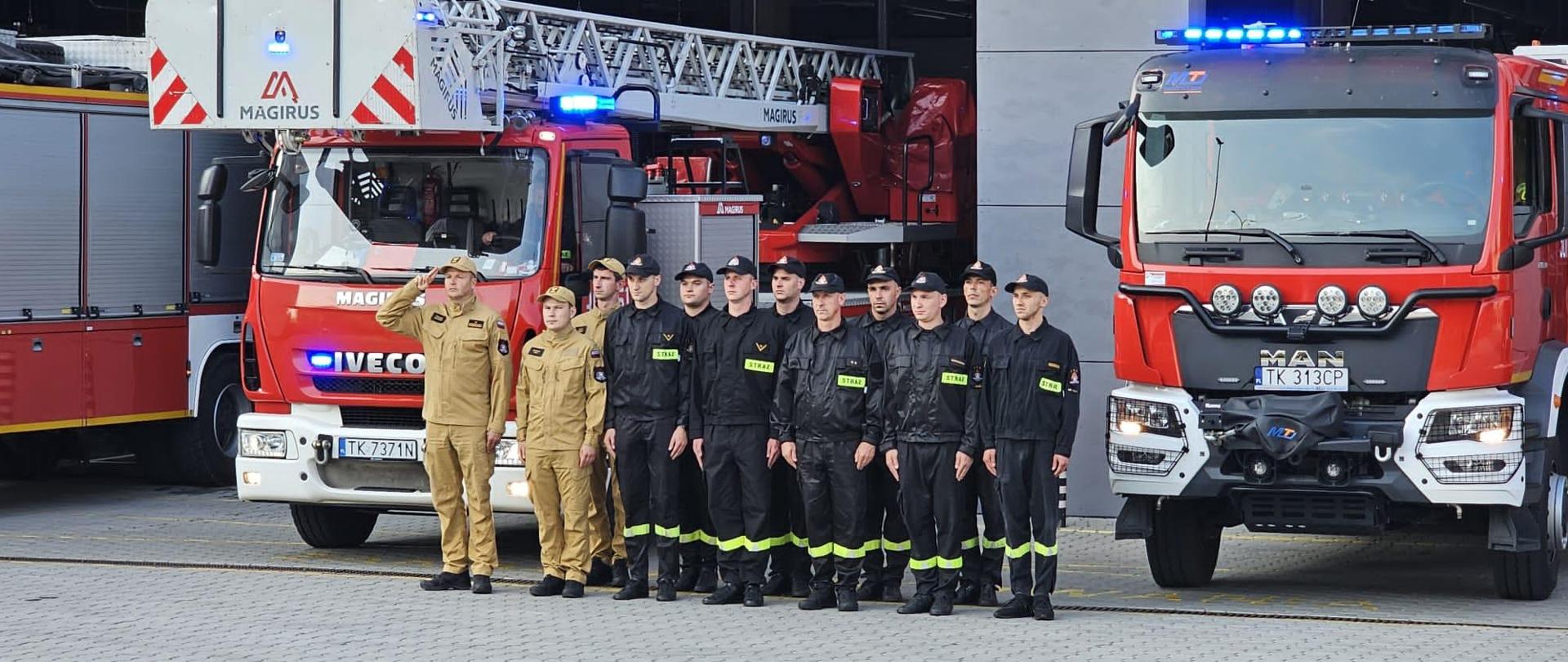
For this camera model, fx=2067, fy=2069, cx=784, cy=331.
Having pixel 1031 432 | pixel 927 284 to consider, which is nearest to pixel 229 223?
pixel 927 284

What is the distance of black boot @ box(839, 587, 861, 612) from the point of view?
30.6 ft

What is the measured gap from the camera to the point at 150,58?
10.6 meters

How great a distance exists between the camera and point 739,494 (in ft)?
31.6

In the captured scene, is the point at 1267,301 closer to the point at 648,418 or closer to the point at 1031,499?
the point at 1031,499

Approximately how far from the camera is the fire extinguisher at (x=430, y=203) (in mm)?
Answer: 10562

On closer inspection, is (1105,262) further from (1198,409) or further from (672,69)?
(1198,409)

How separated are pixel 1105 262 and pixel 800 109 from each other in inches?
124

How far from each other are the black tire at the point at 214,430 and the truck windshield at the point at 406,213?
146 inches

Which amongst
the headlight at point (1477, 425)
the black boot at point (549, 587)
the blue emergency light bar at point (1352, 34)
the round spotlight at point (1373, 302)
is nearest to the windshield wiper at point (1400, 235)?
the round spotlight at point (1373, 302)

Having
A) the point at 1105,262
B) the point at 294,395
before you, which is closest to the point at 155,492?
the point at 294,395

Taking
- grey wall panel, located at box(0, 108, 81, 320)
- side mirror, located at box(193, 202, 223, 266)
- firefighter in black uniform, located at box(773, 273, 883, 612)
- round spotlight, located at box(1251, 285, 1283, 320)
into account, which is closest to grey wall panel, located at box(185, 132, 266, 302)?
grey wall panel, located at box(0, 108, 81, 320)

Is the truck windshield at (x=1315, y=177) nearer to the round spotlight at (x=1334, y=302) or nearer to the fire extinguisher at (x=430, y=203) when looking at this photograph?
the round spotlight at (x=1334, y=302)

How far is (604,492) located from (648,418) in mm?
580

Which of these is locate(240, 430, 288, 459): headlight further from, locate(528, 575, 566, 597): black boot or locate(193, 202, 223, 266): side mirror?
locate(528, 575, 566, 597): black boot
